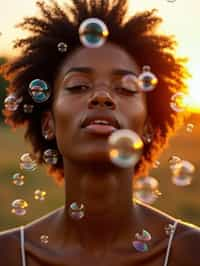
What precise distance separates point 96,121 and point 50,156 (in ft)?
1.98

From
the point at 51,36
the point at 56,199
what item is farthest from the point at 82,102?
the point at 56,199

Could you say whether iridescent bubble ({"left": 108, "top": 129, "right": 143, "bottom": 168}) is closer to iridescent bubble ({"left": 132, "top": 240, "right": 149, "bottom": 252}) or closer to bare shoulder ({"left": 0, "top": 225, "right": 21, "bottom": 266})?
iridescent bubble ({"left": 132, "top": 240, "right": 149, "bottom": 252})

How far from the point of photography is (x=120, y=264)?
8.89 feet

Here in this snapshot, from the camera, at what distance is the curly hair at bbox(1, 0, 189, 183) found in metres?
2.97

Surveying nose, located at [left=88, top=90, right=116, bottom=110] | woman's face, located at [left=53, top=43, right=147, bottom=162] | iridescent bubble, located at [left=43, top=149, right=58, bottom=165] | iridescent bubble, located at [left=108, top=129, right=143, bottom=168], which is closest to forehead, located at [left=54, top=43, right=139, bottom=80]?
woman's face, located at [left=53, top=43, right=147, bottom=162]

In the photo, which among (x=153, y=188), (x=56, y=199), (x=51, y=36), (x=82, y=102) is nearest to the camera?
(x=82, y=102)

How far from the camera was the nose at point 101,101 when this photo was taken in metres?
2.53

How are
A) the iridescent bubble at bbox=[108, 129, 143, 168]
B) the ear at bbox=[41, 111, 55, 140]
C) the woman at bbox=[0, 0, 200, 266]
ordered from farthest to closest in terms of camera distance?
1. the ear at bbox=[41, 111, 55, 140]
2. the woman at bbox=[0, 0, 200, 266]
3. the iridescent bubble at bbox=[108, 129, 143, 168]

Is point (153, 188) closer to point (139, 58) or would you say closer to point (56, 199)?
point (139, 58)

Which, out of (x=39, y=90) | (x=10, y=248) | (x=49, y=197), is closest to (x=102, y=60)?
(x=39, y=90)

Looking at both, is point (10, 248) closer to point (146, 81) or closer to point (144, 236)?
point (144, 236)

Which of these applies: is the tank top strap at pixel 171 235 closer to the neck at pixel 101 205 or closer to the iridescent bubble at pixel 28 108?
the neck at pixel 101 205

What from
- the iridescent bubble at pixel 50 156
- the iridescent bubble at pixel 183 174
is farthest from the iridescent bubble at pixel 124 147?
the iridescent bubble at pixel 50 156

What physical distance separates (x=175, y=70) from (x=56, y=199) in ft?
21.0
